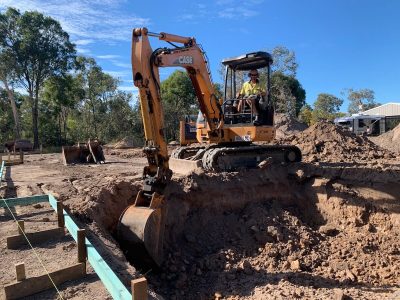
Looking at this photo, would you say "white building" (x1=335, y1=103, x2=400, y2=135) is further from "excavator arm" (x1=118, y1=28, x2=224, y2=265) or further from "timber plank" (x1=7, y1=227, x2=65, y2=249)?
"timber plank" (x1=7, y1=227, x2=65, y2=249)

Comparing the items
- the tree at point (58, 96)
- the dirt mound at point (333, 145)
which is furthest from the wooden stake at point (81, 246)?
the tree at point (58, 96)

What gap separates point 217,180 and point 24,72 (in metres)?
25.0

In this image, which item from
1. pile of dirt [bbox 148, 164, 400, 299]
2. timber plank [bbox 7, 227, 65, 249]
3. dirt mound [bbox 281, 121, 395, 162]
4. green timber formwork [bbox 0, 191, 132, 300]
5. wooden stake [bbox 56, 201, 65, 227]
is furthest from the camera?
dirt mound [bbox 281, 121, 395, 162]

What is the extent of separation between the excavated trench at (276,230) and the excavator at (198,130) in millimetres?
570

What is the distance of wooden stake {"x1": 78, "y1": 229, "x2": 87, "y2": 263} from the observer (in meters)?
4.32

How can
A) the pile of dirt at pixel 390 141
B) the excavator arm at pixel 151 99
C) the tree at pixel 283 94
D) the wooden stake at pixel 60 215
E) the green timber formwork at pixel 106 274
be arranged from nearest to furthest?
the green timber formwork at pixel 106 274 < the wooden stake at pixel 60 215 < the excavator arm at pixel 151 99 < the pile of dirt at pixel 390 141 < the tree at pixel 283 94

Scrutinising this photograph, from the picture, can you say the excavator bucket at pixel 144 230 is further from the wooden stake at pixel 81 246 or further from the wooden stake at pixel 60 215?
the wooden stake at pixel 81 246

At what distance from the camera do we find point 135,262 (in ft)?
19.5

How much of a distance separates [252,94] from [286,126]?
44.7ft

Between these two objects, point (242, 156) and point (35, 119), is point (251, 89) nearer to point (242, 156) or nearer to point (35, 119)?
point (242, 156)

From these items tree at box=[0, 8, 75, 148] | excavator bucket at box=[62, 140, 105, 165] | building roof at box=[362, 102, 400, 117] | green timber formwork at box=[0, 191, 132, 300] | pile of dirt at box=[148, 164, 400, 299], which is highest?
tree at box=[0, 8, 75, 148]

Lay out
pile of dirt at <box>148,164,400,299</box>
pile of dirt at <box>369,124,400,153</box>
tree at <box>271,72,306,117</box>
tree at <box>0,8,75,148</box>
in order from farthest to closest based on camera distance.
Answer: tree at <box>271,72,306,117</box> < tree at <box>0,8,75,148</box> < pile of dirt at <box>369,124,400,153</box> < pile of dirt at <box>148,164,400,299</box>

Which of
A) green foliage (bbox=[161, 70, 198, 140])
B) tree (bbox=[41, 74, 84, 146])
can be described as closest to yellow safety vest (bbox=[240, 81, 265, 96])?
tree (bbox=[41, 74, 84, 146])

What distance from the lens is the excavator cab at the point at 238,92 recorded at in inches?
364
